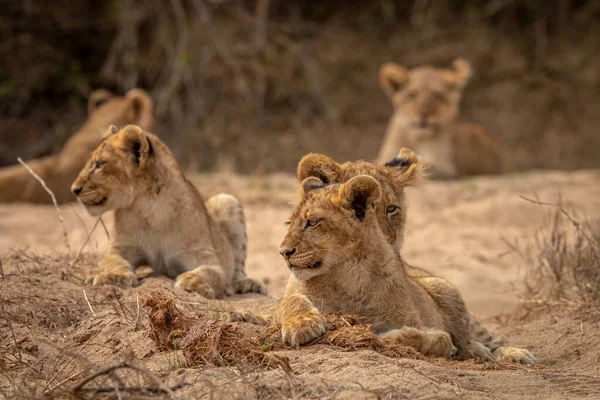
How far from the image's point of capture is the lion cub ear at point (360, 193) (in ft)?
16.4

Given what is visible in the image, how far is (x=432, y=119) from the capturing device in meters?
13.6

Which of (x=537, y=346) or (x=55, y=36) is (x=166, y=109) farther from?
(x=537, y=346)

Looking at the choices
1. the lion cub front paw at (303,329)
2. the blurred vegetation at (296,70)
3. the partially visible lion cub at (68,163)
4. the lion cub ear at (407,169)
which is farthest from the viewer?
the blurred vegetation at (296,70)

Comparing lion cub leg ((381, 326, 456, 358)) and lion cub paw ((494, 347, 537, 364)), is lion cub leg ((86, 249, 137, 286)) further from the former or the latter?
lion cub paw ((494, 347, 537, 364))

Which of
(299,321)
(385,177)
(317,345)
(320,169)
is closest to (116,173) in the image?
(320,169)

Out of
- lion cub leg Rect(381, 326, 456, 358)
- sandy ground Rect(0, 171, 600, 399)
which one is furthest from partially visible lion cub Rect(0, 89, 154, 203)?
lion cub leg Rect(381, 326, 456, 358)

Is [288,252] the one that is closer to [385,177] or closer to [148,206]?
[385,177]

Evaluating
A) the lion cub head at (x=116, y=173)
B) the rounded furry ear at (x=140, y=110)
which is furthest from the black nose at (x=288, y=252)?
the rounded furry ear at (x=140, y=110)

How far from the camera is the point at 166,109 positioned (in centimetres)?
1666

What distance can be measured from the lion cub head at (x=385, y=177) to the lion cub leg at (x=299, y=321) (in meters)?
0.83

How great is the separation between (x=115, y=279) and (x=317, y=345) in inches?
80.5

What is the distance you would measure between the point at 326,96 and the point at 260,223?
7764 mm

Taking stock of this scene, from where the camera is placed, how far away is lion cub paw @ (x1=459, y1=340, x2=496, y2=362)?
5766 millimetres

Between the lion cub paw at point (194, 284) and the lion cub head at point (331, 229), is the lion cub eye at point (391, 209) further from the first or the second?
the lion cub paw at point (194, 284)
